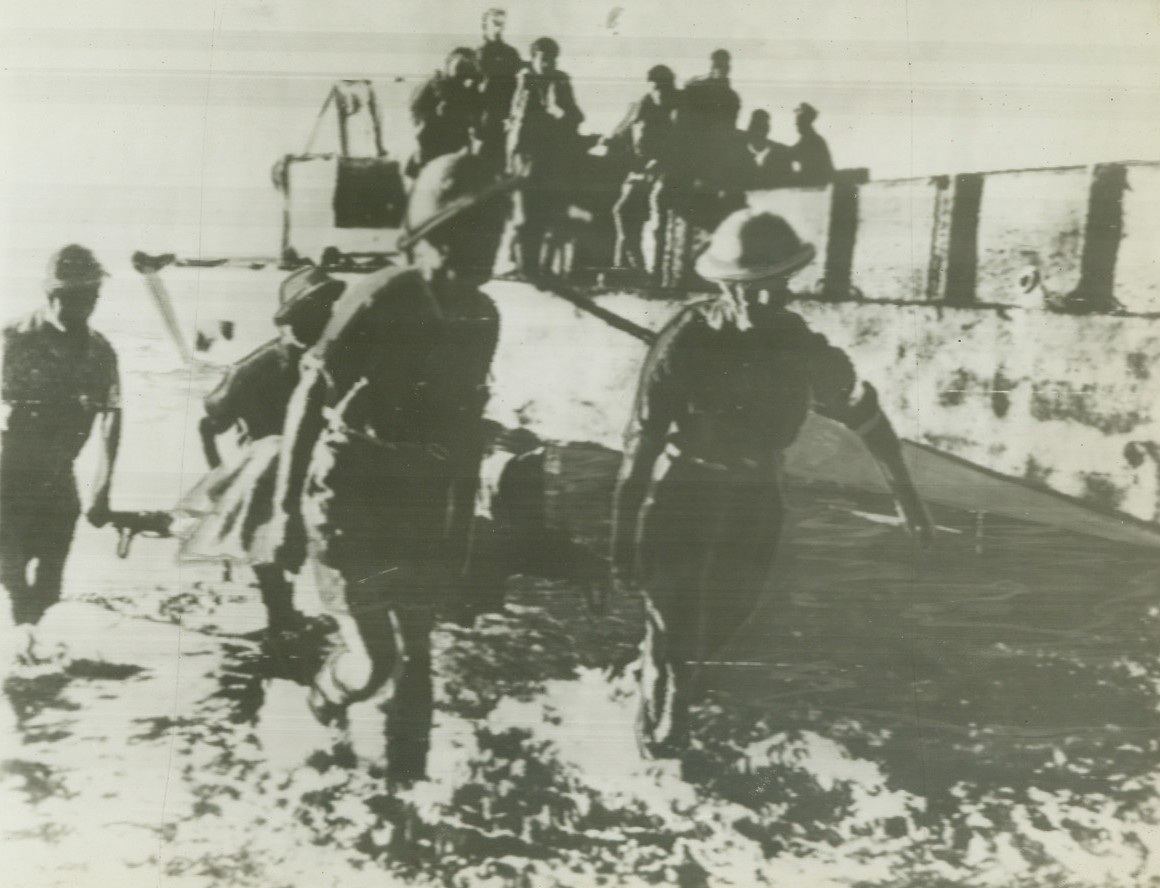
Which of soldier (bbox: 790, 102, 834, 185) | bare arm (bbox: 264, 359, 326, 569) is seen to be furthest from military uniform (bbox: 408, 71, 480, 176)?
soldier (bbox: 790, 102, 834, 185)

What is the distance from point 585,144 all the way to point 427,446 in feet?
3.34

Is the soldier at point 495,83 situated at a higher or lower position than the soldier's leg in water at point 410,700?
higher

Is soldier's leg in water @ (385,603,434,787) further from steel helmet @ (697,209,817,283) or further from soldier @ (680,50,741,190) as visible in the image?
soldier @ (680,50,741,190)

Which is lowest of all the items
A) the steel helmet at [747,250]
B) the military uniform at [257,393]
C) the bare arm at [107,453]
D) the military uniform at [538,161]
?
the bare arm at [107,453]

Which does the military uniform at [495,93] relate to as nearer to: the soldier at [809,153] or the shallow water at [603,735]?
the shallow water at [603,735]

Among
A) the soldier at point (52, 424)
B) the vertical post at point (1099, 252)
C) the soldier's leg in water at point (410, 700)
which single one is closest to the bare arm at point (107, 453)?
the soldier at point (52, 424)

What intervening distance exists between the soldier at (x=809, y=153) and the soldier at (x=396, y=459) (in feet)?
3.12

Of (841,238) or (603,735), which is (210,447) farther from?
(841,238)

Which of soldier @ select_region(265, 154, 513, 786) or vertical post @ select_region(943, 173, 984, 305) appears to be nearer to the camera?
soldier @ select_region(265, 154, 513, 786)

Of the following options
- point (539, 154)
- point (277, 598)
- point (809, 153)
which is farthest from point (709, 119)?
point (277, 598)

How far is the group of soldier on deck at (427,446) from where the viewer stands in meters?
2.46

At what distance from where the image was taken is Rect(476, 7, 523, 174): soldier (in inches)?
99.2

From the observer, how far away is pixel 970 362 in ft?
8.47

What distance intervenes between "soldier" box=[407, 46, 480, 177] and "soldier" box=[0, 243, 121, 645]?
1.07 m
